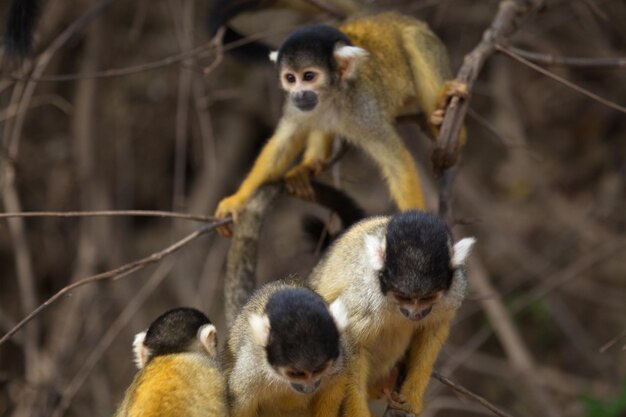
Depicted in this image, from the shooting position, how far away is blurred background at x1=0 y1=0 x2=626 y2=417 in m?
6.29

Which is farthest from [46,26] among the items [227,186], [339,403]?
[339,403]

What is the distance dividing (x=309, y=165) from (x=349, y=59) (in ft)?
1.86

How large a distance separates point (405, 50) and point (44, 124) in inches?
142

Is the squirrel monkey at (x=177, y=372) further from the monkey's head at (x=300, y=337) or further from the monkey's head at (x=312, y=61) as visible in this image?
the monkey's head at (x=312, y=61)

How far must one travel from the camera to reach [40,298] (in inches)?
290

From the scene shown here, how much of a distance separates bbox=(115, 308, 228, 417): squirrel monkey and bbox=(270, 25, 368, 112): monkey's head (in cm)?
157

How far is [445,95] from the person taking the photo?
457cm

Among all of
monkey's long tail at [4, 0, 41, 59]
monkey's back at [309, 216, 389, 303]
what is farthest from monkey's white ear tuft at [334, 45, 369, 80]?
monkey's long tail at [4, 0, 41, 59]

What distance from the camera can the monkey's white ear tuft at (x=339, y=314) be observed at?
10.5ft

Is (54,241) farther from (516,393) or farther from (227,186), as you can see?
(516,393)

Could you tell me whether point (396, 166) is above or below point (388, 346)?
above

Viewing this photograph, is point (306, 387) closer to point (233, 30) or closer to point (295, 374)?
point (295, 374)

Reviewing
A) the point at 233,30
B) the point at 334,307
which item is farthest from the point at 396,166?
the point at 334,307

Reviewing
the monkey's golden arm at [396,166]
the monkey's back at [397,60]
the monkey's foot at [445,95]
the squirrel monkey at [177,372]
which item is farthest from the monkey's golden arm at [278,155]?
the squirrel monkey at [177,372]
